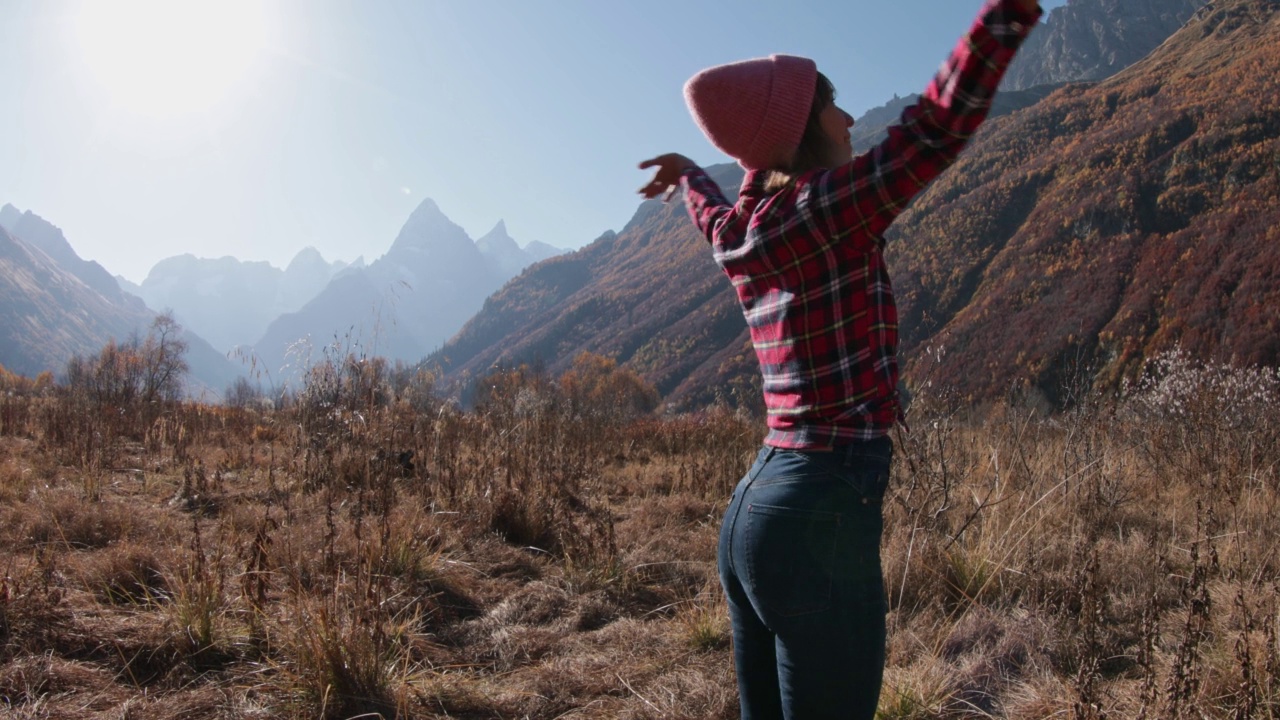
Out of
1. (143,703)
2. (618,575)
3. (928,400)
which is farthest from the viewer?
(928,400)

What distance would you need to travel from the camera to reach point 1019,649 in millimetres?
2129

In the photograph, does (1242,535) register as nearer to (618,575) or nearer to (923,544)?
(923,544)

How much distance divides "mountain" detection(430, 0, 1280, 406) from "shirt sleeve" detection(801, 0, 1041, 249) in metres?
23.7

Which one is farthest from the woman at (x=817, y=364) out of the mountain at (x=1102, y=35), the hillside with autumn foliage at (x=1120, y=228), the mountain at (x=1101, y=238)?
the mountain at (x=1102, y=35)

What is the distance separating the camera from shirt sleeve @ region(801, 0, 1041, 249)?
75 cm

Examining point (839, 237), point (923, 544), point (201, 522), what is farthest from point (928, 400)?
point (201, 522)

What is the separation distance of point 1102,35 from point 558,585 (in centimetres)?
19584

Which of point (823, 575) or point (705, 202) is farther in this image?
point (705, 202)

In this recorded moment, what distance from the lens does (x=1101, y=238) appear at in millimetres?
58375

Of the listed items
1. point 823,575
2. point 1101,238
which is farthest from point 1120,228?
point 823,575

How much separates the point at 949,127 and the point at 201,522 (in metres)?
4.26

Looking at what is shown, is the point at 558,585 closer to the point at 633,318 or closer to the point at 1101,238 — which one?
the point at 1101,238

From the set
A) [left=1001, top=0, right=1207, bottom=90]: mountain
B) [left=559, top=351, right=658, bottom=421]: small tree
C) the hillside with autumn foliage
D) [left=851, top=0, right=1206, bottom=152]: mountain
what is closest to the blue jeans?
[left=559, top=351, right=658, bottom=421]: small tree

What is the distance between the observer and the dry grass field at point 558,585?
1.84 meters
